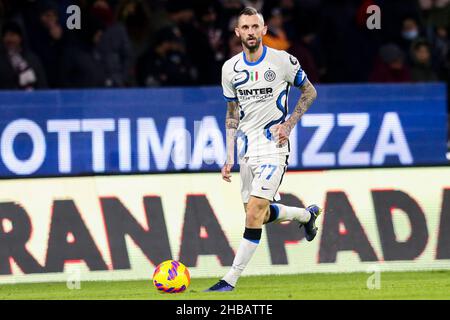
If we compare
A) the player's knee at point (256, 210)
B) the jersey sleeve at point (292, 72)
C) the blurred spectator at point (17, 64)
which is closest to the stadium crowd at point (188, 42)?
the blurred spectator at point (17, 64)

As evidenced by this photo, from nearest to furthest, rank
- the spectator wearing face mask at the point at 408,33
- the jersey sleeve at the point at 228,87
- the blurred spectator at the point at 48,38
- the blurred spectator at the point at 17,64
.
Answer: the jersey sleeve at the point at 228,87 → the blurred spectator at the point at 17,64 → the blurred spectator at the point at 48,38 → the spectator wearing face mask at the point at 408,33

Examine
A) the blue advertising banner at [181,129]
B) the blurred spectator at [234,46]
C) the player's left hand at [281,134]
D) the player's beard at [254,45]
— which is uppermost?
the blurred spectator at [234,46]

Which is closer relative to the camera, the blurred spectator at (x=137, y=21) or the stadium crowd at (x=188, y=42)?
the stadium crowd at (x=188, y=42)

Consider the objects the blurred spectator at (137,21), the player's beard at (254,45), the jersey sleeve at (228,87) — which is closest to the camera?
the player's beard at (254,45)

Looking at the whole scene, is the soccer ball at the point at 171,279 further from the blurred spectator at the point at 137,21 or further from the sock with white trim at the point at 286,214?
the blurred spectator at the point at 137,21

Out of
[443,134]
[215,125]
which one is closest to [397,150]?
[443,134]

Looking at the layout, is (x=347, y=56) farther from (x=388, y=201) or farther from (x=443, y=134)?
(x=388, y=201)

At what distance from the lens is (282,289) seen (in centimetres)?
1290

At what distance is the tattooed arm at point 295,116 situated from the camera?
12.6m

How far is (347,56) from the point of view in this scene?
65.2 ft

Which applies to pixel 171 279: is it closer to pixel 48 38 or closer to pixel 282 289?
pixel 282 289

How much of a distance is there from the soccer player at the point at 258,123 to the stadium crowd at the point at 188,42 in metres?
5.62

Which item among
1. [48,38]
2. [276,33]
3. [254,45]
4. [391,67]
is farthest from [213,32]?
[254,45]

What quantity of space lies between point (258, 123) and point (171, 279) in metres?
1.49
